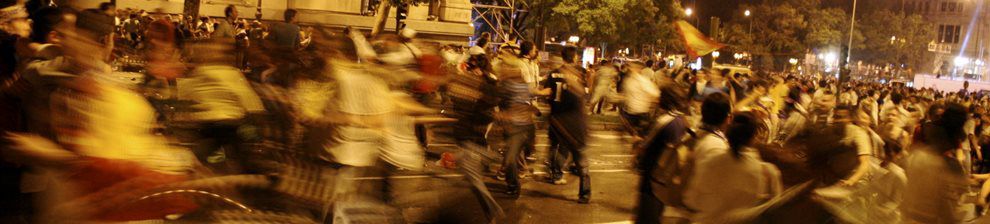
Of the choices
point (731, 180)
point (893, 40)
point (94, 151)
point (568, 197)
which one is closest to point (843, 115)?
point (731, 180)

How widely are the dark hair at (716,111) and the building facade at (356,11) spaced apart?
20322mm

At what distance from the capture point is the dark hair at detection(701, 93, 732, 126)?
5.19 metres

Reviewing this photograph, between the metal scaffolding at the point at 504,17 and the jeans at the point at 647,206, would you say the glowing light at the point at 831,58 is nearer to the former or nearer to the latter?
the metal scaffolding at the point at 504,17

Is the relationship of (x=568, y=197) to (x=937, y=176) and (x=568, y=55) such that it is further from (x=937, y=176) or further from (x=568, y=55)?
(x=937, y=176)

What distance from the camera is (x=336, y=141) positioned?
6238mm

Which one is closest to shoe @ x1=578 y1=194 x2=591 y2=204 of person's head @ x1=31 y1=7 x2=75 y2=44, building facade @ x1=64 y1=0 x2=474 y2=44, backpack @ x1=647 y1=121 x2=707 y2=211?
backpack @ x1=647 y1=121 x2=707 y2=211

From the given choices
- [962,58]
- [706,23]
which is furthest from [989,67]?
[706,23]

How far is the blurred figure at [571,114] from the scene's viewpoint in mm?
9570

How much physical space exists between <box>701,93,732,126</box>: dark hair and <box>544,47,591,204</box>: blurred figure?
166 inches

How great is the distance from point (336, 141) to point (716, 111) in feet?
8.16

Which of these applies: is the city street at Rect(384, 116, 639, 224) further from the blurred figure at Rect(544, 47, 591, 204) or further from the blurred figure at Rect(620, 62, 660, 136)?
the blurred figure at Rect(620, 62, 660, 136)

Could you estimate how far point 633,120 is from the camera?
38.7ft

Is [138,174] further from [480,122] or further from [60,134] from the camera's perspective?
[480,122]

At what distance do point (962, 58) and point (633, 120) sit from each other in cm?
9568
